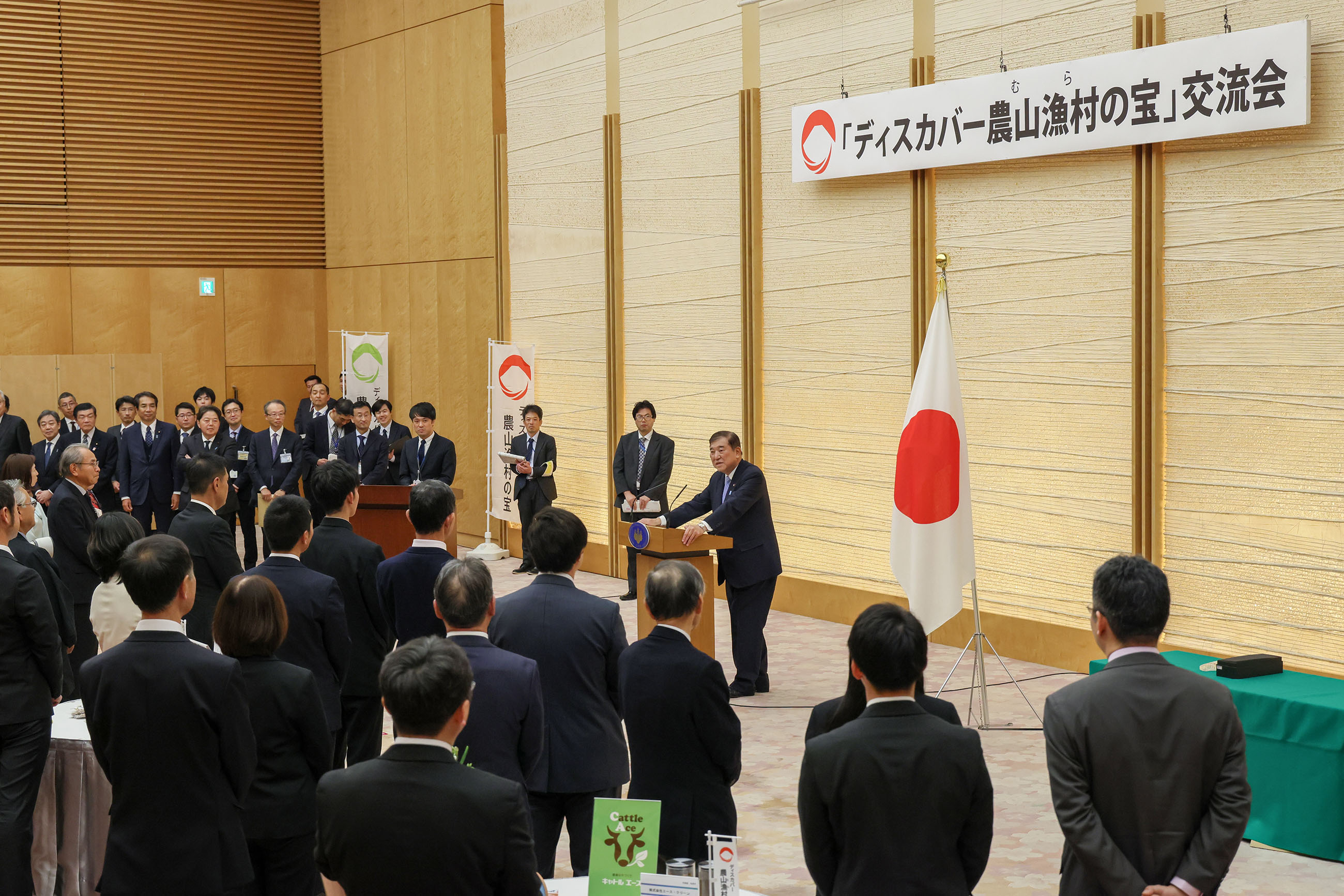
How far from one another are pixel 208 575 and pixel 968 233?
525 centimetres

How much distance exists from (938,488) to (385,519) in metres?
4.34

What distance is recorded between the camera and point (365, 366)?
13969 mm

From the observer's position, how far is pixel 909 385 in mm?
8633

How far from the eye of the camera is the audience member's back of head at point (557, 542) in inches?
147

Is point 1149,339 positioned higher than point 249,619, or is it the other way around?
point 1149,339

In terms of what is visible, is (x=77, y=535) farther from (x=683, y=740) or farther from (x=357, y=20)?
(x=357, y=20)

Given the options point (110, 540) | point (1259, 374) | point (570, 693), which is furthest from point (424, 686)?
point (1259, 374)

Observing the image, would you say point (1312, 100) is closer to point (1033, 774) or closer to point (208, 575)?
point (1033, 774)

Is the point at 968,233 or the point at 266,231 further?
the point at 266,231

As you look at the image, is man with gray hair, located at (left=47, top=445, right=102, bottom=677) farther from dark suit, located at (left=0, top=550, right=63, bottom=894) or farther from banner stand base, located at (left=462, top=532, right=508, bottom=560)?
banner stand base, located at (left=462, top=532, right=508, bottom=560)

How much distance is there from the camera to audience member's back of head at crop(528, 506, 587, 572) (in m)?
3.73

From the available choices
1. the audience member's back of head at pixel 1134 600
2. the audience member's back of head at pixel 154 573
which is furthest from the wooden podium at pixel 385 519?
the audience member's back of head at pixel 1134 600

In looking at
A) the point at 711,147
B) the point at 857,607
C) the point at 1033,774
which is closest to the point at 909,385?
the point at 857,607

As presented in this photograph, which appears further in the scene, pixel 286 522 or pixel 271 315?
pixel 271 315
